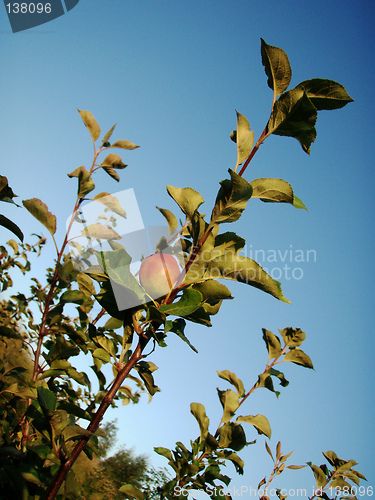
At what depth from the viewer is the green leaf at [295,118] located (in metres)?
0.88

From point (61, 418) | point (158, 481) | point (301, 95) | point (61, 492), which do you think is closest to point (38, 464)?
point (61, 492)

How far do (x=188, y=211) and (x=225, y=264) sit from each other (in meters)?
0.20

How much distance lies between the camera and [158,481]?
611 cm

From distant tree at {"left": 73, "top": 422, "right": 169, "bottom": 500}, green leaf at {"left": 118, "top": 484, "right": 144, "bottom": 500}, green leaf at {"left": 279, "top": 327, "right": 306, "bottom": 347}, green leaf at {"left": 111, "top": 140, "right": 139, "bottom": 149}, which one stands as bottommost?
distant tree at {"left": 73, "top": 422, "right": 169, "bottom": 500}

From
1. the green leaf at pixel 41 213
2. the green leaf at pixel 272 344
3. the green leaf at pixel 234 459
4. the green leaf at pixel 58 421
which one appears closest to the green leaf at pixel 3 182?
the green leaf at pixel 41 213

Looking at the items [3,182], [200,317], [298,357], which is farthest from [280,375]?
[3,182]

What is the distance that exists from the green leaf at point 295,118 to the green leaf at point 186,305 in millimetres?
528

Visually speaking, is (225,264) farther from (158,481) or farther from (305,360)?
(158,481)

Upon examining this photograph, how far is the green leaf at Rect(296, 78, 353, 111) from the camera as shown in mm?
905

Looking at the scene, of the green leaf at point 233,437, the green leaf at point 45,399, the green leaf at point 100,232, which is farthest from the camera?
the green leaf at point 100,232

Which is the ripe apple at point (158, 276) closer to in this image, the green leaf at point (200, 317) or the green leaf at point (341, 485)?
the green leaf at point (200, 317)

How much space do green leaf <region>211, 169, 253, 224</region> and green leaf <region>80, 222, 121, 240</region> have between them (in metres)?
1.08

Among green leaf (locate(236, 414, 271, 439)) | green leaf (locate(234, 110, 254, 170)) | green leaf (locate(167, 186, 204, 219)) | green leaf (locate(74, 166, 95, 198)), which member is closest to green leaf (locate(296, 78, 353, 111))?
green leaf (locate(234, 110, 254, 170))

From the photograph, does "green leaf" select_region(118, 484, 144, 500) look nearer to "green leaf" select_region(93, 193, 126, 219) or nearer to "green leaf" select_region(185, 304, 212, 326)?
"green leaf" select_region(185, 304, 212, 326)
